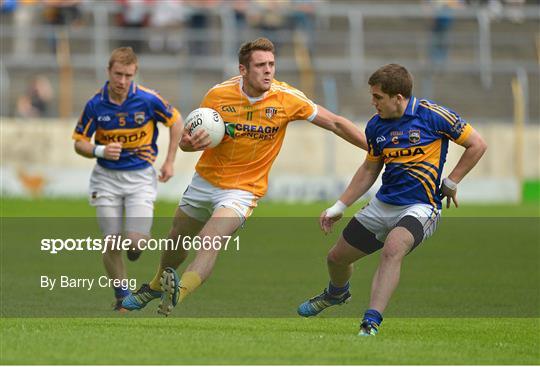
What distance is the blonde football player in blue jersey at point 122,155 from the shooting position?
12.1m

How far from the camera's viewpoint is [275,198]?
1048 inches

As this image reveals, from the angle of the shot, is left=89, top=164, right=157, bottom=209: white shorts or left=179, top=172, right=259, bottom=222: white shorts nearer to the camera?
left=179, top=172, right=259, bottom=222: white shorts

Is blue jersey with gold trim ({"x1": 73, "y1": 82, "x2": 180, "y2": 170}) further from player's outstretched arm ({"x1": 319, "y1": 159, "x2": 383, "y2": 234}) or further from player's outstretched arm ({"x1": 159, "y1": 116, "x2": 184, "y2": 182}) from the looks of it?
player's outstretched arm ({"x1": 319, "y1": 159, "x2": 383, "y2": 234})

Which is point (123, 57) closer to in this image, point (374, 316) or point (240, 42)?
point (374, 316)

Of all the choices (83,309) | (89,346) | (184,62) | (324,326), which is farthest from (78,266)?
(184,62)

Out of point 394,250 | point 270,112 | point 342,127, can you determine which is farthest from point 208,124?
point 394,250

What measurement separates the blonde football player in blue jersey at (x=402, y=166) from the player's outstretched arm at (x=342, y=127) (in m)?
0.43

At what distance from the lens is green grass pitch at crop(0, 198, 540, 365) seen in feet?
27.5

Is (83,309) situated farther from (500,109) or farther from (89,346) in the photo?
(500,109)

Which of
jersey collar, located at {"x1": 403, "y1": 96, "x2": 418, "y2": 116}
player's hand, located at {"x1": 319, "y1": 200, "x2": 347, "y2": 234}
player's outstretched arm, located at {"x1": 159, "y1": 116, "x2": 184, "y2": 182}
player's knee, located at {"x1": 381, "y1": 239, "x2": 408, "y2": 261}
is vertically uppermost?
jersey collar, located at {"x1": 403, "y1": 96, "x2": 418, "y2": 116}

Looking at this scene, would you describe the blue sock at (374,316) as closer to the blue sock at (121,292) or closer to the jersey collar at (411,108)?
the jersey collar at (411,108)

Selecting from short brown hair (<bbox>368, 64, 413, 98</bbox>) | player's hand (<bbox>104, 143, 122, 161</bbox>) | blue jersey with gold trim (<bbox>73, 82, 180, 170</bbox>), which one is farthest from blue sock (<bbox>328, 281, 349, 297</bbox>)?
blue jersey with gold trim (<bbox>73, 82, 180, 170</bbox>)

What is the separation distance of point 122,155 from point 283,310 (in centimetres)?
223

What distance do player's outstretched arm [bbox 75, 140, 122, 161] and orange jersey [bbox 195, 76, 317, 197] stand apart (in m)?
1.37
